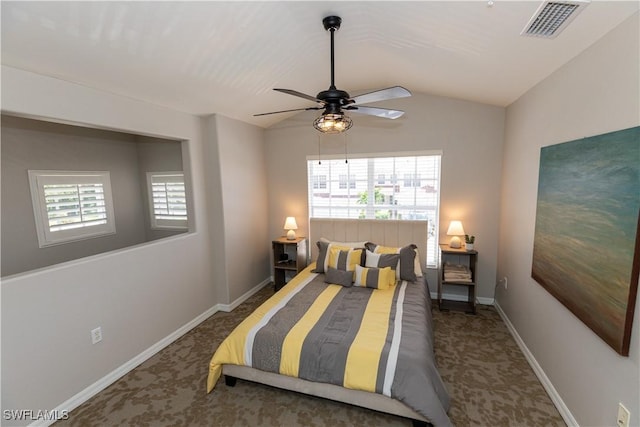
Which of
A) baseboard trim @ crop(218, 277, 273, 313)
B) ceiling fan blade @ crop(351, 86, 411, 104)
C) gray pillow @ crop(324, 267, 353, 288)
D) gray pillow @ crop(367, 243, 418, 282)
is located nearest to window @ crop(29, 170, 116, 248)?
baseboard trim @ crop(218, 277, 273, 313)

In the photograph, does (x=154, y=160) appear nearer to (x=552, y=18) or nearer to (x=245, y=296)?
(x=245, y=296)

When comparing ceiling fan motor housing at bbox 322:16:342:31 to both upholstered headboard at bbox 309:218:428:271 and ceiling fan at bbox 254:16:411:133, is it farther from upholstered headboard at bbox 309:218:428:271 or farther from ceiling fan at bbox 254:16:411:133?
upholstered headboard at bbox 309:218:428:271

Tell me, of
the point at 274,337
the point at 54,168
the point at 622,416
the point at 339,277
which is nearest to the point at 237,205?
the point at 339,277

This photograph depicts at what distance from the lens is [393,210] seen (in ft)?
13.8

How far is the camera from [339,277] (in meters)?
3.29

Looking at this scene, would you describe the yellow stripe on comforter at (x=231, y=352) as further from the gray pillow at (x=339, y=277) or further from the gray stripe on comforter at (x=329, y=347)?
the gray pillow at (x=339, y=277)

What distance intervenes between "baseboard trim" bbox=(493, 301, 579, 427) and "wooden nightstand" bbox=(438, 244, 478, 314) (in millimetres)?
489

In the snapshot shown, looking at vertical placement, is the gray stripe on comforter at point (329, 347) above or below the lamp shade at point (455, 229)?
below

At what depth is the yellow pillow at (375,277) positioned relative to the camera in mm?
3174

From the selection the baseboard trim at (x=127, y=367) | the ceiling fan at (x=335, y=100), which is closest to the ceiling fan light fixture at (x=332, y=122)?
the ceiling fan at (x=335, y=100)

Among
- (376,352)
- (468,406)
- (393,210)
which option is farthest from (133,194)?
(468,406)

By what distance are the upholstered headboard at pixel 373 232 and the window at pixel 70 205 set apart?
305cm

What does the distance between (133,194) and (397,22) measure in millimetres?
4491

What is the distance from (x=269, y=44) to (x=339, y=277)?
7.87ft
